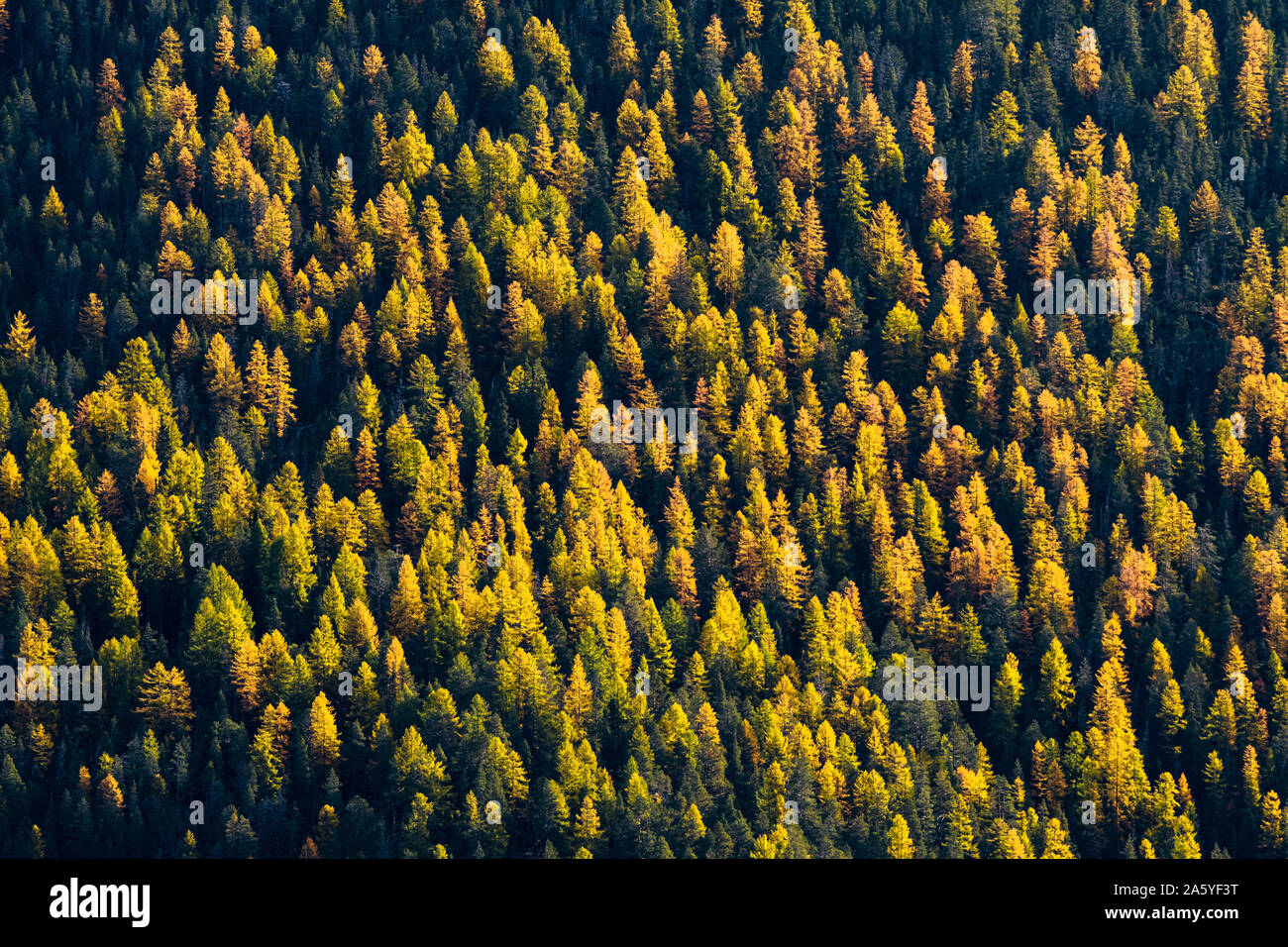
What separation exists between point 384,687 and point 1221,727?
58339 millimetres

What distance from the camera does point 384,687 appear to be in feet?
578

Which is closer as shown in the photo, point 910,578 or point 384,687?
point 384,687

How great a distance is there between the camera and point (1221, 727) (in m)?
179

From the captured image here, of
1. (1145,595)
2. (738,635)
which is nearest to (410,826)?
(738,635)

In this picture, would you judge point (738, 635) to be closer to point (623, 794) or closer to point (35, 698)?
point (623, 794)

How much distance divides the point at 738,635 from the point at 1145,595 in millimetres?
32497
